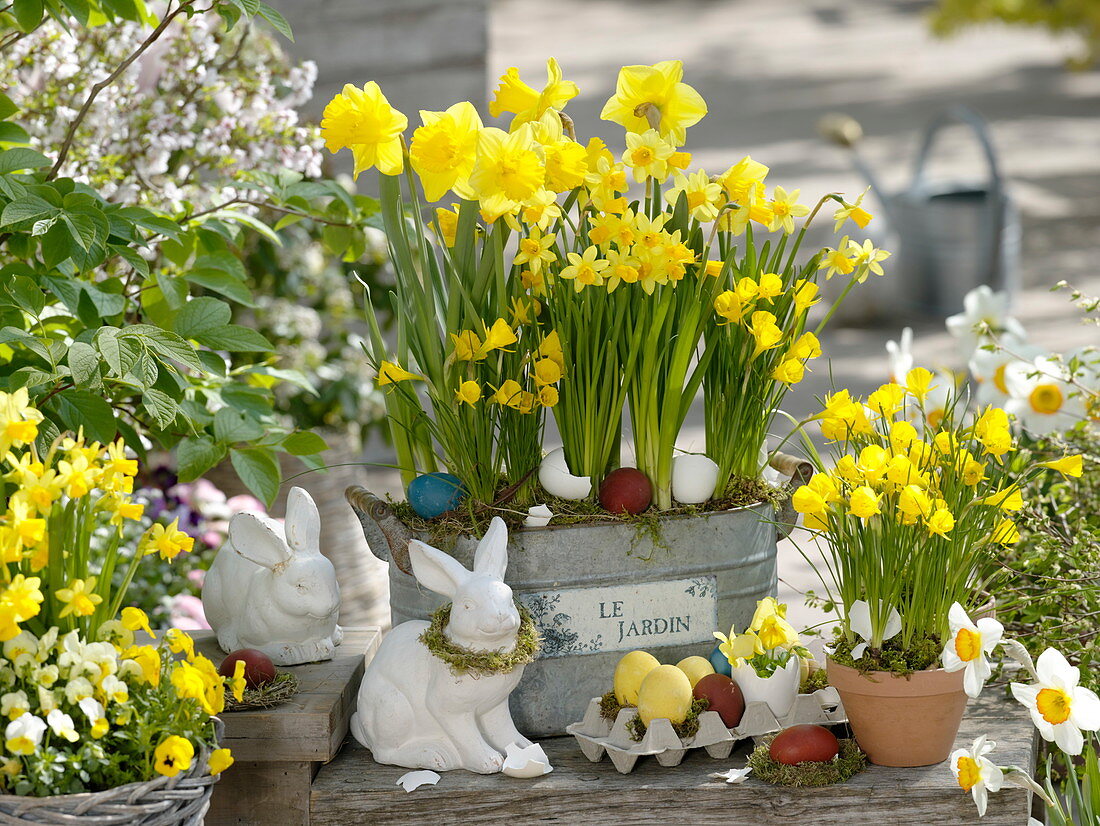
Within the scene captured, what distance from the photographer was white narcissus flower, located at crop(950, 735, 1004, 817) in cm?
109

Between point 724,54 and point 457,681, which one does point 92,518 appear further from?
point 724,54

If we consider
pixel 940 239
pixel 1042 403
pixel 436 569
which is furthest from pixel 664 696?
pixel 940 239

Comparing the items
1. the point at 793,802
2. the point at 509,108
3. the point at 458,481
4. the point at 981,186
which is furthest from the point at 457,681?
the point at 981,186

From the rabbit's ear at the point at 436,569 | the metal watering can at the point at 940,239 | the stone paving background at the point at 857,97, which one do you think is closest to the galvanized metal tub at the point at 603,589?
the rabbit's ear at the point at 436,569

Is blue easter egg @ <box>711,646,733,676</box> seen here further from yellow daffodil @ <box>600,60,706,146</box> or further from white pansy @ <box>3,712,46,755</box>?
white pansy @ <box>3,712,46,755</box>

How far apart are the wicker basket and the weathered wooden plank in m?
0.22

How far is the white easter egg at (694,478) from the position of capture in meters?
1.27

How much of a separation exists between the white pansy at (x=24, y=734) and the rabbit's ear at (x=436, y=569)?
13.5 inches

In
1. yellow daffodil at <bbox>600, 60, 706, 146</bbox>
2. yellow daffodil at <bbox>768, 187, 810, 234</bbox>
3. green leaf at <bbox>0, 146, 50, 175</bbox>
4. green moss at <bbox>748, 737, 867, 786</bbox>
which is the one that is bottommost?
green moss at <bbox>748, 737, 867, 786</bbox>

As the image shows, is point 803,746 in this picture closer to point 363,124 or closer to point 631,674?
point 631,674

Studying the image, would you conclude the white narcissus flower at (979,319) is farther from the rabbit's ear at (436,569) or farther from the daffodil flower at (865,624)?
the rabbit's ear at (436,569)

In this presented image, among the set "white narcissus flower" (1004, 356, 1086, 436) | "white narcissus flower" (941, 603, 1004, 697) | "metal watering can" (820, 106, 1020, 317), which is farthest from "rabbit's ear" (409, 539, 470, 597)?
"metal watering can" (820, 106, 1020, 317)

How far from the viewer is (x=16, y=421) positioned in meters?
0.98

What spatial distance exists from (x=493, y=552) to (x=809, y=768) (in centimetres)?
35
